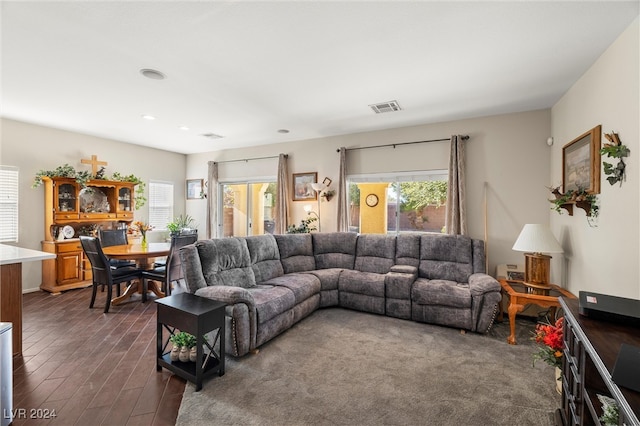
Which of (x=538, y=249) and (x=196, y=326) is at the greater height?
(x=538, y=249)

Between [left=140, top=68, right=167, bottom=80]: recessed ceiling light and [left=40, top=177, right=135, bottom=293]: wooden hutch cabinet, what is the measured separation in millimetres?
3086

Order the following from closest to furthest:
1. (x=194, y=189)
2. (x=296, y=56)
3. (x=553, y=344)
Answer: (x=553, y=344)
(x=296, y=56)
(x=194, y=189)

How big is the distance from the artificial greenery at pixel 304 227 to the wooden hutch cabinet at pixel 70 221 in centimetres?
320

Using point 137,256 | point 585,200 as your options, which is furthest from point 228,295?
point 585,200

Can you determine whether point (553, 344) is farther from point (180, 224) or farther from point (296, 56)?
point (180, 224)

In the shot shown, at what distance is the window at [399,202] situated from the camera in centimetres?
471

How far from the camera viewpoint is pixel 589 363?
4.53 ft

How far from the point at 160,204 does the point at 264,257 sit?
13.1 ft

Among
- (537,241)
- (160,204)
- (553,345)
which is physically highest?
(160,204)

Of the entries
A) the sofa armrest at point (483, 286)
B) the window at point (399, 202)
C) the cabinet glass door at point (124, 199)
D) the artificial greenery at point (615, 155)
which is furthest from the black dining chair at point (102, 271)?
the artificial greenery at point (615, 155)

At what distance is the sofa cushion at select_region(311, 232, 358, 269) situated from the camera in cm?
462

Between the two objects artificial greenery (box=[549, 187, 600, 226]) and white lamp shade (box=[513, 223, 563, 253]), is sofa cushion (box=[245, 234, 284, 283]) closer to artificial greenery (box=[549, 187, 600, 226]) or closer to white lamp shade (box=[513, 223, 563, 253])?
white lamp shade (box=[513, 223, 563, 253])

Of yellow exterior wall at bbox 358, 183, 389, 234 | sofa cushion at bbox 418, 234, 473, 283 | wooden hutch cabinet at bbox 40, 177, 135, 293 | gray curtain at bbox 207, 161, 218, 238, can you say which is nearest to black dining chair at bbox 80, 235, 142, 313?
wooden hutch cabinet at bbox 40, 177, 135, 293

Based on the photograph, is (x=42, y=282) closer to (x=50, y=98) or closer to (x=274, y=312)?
(x=50, y=98)
